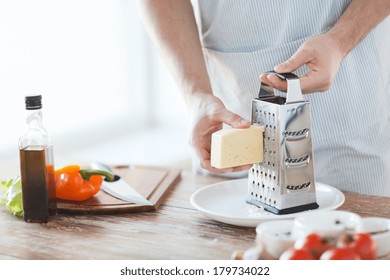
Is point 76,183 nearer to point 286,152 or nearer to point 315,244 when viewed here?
point 286,152

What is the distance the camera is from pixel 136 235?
5.90ft

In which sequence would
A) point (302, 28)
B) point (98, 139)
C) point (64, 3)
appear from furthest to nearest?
point (98, 139) < point (64, 3) < point (302, 28)

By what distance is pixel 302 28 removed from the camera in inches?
86.7

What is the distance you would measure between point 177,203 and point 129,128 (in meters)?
3.08

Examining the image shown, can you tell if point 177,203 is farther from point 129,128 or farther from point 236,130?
point 129,128

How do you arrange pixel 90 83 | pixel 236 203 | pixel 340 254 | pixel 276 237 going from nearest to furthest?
pixel 340 254 → pixel 276 237 → pixel 236 203 → pixel 90 83

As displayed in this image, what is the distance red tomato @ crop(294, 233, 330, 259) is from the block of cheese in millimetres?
471

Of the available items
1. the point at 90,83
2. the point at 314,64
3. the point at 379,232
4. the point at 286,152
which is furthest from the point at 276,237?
the point at 90,83

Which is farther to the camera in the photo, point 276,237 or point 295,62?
point 295,62

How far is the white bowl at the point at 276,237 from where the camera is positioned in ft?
4.86

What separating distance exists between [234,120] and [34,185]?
1.84 ft

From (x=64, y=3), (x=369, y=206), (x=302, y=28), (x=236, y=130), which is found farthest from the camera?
(x=64, y=3)

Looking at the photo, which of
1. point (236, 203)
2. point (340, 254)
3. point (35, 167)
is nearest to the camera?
point (340, 254)
